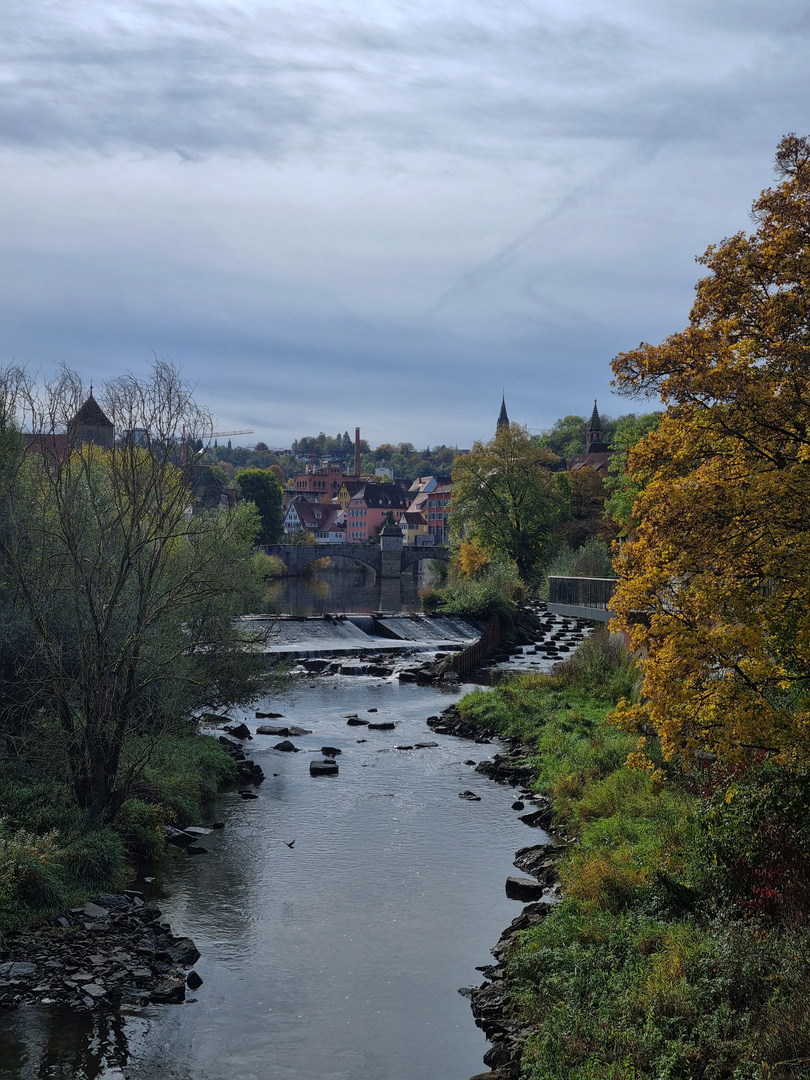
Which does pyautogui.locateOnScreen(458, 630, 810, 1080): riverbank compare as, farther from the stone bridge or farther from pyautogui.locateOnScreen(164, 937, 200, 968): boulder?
the stone bridge

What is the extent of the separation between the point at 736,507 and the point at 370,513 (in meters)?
145

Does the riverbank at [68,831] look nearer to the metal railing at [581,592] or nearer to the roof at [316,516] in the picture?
the metal railing at [581,592]

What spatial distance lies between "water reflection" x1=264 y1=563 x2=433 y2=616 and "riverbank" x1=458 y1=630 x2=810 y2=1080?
137 feet

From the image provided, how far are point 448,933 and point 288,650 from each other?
28563mm

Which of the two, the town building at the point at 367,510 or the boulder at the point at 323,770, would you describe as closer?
the boulder at the point at 323,770

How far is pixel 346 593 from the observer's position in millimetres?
78812

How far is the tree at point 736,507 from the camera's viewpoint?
10617 millimetres

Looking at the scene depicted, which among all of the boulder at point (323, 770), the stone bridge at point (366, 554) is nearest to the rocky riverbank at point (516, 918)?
the boulder at point (323, 770)

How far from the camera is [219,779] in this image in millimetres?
22078

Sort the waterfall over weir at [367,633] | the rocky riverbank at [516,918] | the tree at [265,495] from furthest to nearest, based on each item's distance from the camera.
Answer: the tree at [265,495], the waterfall over weir at [367,633], the rocky riverbank at [516,918]

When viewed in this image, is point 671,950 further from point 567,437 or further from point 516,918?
point 567,437

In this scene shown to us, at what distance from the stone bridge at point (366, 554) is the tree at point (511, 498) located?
2544 centimetres

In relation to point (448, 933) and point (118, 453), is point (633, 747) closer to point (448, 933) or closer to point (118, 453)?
point (448, 933)

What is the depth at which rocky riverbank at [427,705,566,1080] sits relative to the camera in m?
10.6
